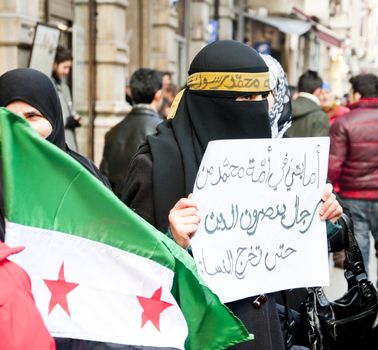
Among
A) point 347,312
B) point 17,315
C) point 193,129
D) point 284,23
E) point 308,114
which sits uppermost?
point 284,23

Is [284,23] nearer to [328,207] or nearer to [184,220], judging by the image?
[328,207]

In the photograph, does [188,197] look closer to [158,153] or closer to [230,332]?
[158,153]

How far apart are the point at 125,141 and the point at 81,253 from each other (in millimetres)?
3920

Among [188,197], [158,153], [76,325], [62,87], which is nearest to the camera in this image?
[76,325]

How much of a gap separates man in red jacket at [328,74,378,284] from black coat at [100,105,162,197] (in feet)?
4.48

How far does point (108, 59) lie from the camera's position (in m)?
10.6

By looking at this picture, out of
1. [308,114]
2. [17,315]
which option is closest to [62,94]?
[308,114]

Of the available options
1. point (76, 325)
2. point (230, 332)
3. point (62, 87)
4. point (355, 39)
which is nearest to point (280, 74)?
point (230, 332)

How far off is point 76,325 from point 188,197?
600mm

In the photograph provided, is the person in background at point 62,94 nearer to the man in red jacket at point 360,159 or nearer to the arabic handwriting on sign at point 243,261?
the man in red jacket at point 360,159

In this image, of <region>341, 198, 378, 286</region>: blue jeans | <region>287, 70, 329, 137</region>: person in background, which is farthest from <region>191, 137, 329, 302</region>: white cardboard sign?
<region>287, 70, 329, 137</region>: person in background

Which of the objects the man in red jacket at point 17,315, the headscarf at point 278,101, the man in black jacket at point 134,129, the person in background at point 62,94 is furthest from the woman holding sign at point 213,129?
the person in background at point 62,94

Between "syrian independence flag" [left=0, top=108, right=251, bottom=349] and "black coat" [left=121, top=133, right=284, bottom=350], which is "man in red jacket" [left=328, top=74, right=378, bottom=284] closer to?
"black coat" [left=121, top=133, right=284, bottom=350]

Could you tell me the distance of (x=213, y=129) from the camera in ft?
8.20
